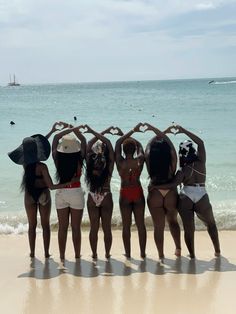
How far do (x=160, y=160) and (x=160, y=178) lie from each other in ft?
0.73

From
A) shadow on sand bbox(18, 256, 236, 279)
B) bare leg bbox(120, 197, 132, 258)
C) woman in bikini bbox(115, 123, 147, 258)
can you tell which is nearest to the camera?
shadow on sand bbox(18, 256, 236, 279)

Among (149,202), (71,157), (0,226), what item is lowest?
(0,226)

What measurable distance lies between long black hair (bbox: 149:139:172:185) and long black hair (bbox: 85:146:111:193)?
541 mm

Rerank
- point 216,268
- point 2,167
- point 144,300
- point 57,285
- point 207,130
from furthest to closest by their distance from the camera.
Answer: point 207,130 < point 2,167 < point 216,268 < point 57,285 < point 144,300

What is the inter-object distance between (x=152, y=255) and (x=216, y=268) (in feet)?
3.18

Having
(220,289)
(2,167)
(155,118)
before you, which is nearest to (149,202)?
(220,289)

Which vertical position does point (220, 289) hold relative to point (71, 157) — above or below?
below

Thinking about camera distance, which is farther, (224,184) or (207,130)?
(207,130)

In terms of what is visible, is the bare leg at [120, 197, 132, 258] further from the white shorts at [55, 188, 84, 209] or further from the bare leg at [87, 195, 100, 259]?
the white shorts at [55, 188, 84, 209]

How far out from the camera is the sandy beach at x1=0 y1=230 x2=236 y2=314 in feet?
16.0

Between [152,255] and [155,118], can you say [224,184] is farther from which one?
[155,118]

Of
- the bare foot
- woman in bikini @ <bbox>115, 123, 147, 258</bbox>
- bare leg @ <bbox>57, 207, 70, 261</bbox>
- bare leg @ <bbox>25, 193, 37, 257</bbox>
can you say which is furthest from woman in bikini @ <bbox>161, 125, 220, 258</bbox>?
bare leg @ <bbox>25, 193, 37, 257</bbox>

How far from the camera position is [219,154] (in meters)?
16.2

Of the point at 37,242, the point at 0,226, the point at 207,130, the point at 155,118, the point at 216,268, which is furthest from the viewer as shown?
the point at 155,118
